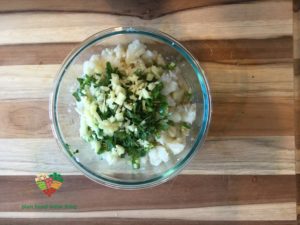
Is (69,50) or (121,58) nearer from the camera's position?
(121,58)

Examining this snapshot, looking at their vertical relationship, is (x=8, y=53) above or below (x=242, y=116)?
above

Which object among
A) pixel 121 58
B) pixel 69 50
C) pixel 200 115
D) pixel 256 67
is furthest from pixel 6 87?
pixel 256 67

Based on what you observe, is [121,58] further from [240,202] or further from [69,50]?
[240,202]
